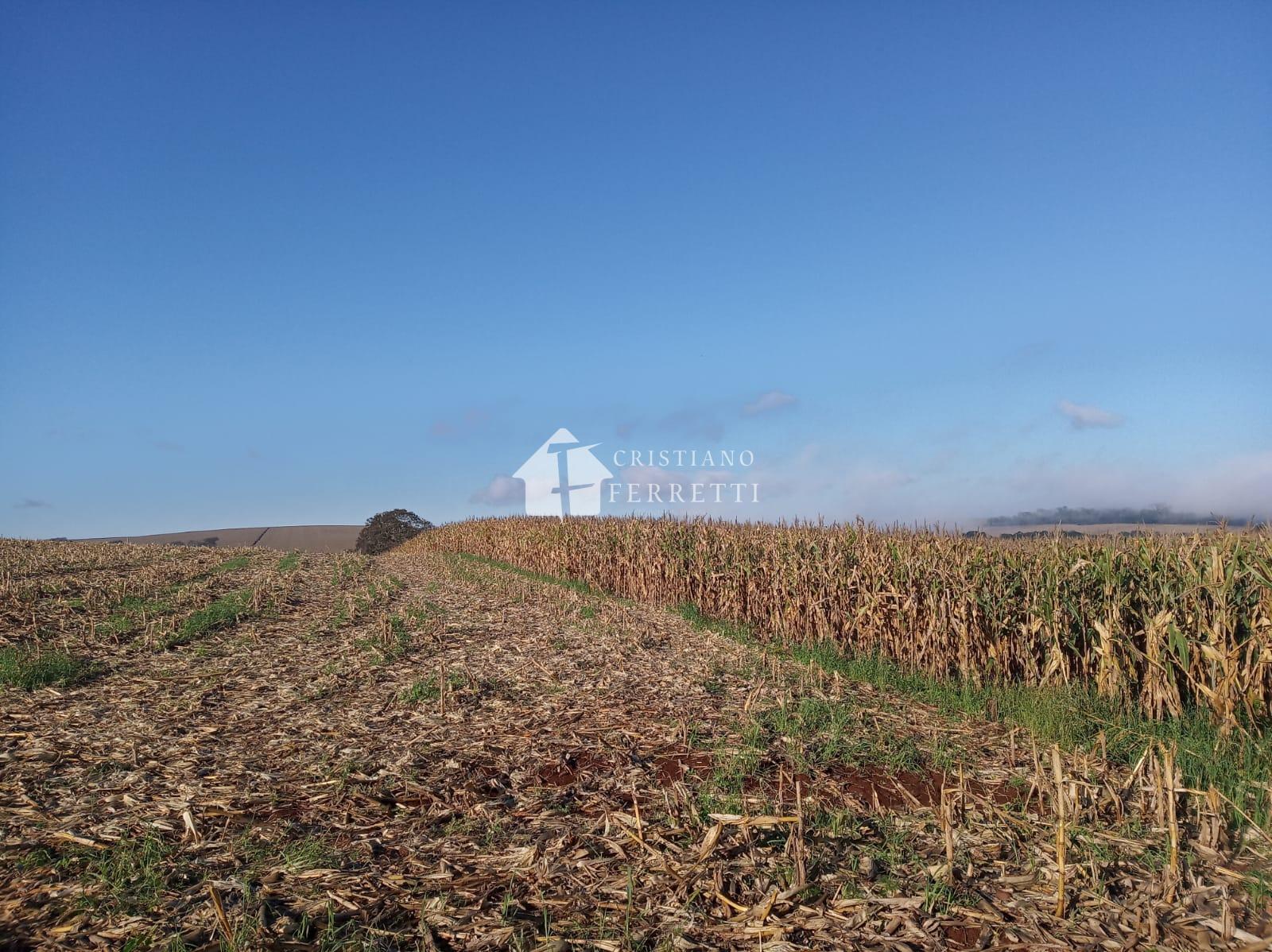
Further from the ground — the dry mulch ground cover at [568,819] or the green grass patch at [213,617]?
the green grass patch at [213,617]

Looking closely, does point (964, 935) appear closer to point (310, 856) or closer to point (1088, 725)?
point (310, 856)

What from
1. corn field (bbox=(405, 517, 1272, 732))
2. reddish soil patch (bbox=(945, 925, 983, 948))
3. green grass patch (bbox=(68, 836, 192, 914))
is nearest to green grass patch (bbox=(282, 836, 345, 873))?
green grass patch (bbox=(68, 836, 192, 914))

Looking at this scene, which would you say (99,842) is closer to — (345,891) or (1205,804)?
(345,891)

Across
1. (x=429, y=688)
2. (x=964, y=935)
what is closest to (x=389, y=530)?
(x=429, y=688)

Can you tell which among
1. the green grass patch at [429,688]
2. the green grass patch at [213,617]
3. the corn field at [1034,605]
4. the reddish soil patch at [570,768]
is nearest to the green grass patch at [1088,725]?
the corn field at [1034,605]

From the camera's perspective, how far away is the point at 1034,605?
9.39 m

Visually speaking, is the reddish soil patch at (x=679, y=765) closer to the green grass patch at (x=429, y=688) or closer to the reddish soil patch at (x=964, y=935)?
the reddish soil patch at (x=964, y=935)

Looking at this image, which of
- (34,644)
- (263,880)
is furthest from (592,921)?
(34,644)

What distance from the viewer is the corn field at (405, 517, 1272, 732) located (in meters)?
7.97

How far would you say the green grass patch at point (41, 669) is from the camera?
8.73 metres

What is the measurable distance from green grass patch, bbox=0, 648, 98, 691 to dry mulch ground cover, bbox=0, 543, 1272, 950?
105mm

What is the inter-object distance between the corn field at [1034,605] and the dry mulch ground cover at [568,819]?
2.08m

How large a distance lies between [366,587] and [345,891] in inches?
554

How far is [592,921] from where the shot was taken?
4043 millimetres
